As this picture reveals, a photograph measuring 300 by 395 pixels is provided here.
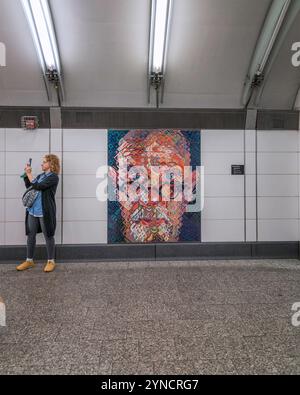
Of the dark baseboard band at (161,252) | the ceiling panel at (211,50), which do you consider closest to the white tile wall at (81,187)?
the dark baseboard band at (161,252)

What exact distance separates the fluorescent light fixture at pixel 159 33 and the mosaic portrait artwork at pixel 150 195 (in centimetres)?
94

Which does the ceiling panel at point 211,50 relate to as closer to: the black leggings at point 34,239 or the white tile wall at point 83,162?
the white tile wall at point 83,162

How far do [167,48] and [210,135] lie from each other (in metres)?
1.39

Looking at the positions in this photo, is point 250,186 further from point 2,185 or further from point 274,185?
point 2,185

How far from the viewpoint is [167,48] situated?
3811mm

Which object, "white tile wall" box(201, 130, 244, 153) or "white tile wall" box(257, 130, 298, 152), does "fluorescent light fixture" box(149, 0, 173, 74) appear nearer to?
"white tile wall" box(201, 130, 244, 153)

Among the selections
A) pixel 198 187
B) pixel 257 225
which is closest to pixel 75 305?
pixel 198 187

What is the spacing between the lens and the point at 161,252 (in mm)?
4281

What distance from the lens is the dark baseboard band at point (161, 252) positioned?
418cm

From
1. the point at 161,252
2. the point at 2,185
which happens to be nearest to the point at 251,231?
the point at 161,252

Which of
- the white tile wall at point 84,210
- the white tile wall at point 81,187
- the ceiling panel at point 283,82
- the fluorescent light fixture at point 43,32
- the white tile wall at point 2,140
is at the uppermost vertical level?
the fluorescent light fixture at point 43,32

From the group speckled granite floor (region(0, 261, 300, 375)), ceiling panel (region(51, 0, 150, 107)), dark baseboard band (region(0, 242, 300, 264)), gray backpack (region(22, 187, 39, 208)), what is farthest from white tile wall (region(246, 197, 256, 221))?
gray backpack (region(22, 187, 39, 208))

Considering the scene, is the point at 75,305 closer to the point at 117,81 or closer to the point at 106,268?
the point at 106,268

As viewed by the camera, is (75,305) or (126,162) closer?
(75,305)
